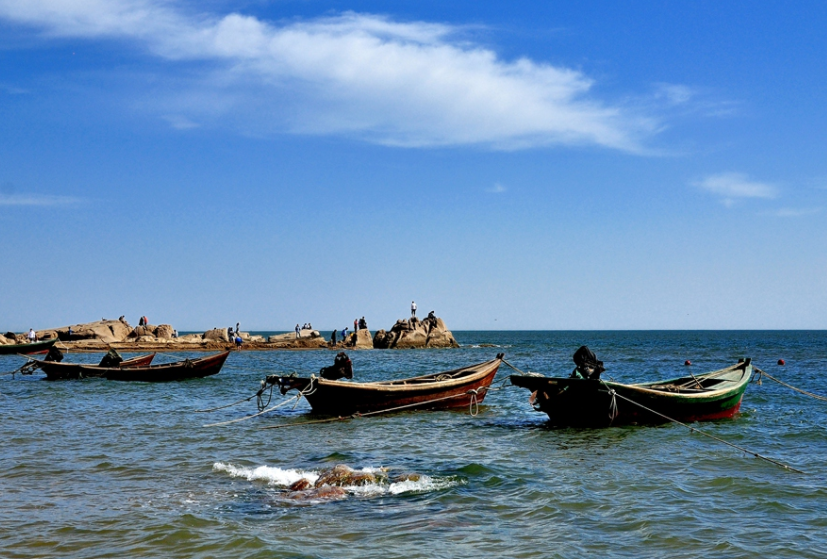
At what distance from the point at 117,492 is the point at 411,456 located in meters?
4.91

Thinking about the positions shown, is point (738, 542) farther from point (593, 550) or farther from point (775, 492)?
point (775, 492)

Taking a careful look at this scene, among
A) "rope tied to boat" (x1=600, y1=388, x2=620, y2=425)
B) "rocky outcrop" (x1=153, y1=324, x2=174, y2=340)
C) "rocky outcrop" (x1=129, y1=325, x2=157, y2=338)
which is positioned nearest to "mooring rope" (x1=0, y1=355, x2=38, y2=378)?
"rocky outcrop" (x1=129, y1=325, x2=157, y2=338)

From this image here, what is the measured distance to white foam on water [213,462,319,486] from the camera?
10.8m

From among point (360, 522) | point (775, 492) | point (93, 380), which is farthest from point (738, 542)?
point (93, 380)

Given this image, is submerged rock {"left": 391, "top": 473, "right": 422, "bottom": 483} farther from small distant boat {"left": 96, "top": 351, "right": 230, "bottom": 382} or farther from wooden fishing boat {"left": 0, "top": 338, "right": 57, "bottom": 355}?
wooden fishing boat {"left": 0, "top": 338, "right": 57, "bottom": 355}

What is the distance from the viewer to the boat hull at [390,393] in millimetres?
17750

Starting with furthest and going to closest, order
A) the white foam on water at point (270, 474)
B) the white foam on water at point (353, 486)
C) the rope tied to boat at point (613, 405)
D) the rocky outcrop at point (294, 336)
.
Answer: the rocky outcrop at point (294, 336)
the rope tied to boat at point (613, 405)
the white foam on water at point (270, 474)
the white foam on water at point (353, 486)

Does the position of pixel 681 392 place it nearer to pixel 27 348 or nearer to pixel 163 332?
pixel 27 348


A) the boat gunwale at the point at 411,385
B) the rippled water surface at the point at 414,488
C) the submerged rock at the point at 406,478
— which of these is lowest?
the rippled water surface at the point at 414,488

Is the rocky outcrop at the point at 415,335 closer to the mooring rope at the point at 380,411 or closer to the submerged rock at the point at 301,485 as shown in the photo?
the mooring rope at the point at 380,411

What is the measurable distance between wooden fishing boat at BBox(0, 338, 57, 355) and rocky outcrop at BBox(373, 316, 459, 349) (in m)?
26.5

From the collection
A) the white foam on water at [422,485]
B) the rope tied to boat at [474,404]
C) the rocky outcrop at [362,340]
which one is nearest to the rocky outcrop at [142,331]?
the rocky outcrop at [362,340]

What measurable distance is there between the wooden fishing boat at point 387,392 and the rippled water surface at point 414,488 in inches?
19.8

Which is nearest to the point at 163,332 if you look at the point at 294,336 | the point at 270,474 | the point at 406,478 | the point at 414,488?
the point at 294,336
